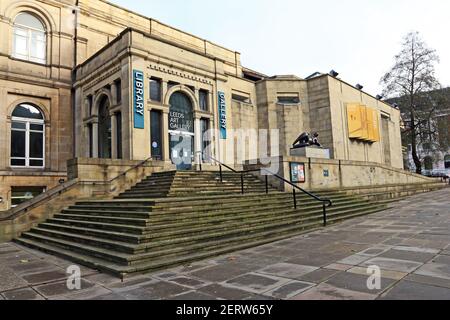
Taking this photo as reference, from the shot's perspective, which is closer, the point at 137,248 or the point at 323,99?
the point at 137,248

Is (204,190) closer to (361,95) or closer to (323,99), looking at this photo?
(323,99)

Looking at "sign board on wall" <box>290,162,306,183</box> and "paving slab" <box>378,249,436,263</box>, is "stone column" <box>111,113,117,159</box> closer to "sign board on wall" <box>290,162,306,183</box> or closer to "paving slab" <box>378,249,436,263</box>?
"sign board on wall" <box>290,162,306,183</box>

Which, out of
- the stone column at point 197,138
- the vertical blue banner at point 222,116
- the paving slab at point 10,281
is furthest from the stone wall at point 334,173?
the paving slab at point 10,281

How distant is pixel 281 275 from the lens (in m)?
5.66

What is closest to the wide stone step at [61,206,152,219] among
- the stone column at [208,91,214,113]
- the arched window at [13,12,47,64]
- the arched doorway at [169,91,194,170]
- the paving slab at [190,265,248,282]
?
the paving slab at [190,265,248,282]

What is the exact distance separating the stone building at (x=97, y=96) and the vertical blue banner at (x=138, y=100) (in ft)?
0.17

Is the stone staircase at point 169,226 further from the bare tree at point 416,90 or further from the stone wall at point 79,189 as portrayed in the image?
the bare tree at point 416,90

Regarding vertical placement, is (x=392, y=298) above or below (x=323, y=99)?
below

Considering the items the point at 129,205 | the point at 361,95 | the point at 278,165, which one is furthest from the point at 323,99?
the point at 129,205

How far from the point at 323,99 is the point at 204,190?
55.8ft

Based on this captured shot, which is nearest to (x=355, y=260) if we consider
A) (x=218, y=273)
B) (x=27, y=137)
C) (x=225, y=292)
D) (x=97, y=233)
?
(x=218, y=273)

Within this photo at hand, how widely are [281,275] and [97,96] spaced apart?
17.5 metres

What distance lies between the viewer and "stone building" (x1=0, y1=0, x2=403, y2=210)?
17812 mm

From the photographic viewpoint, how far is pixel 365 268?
5.90 meters
